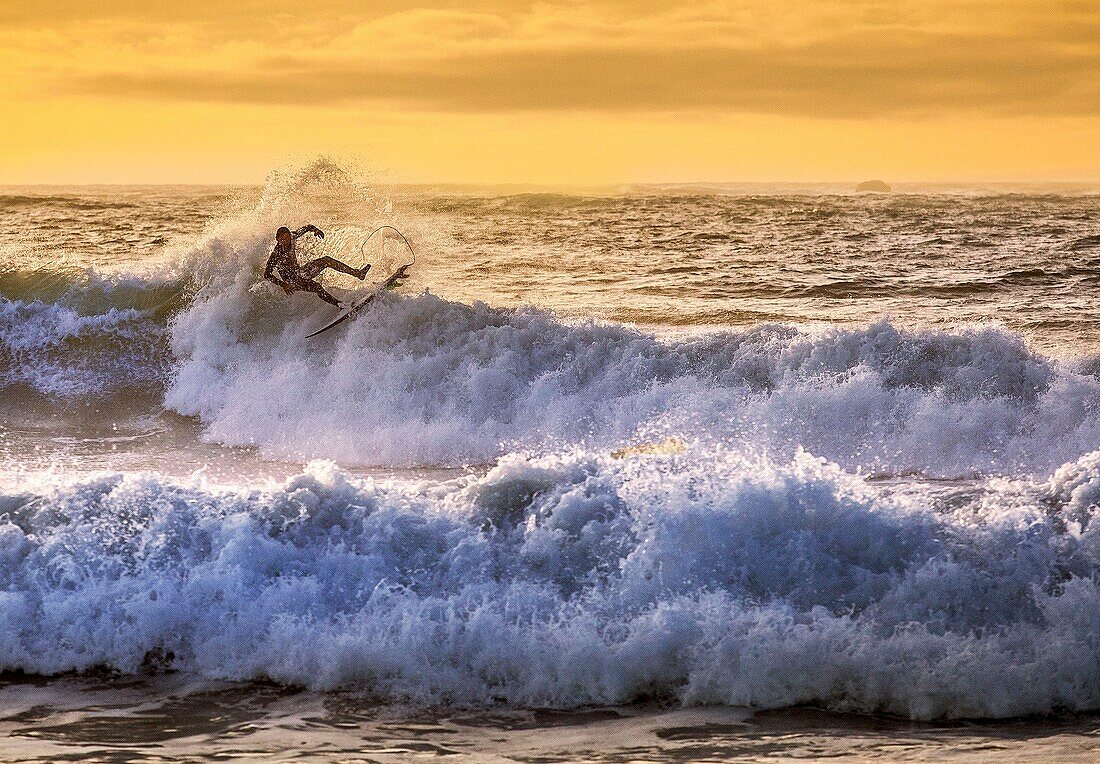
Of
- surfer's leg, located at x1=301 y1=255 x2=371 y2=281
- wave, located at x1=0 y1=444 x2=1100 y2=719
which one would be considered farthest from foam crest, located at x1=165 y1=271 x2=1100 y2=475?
wave, located at x1=0 y1=444 x2=1100 y2=719

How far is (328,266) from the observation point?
1652cm

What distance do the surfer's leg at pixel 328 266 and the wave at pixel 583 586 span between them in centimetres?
784

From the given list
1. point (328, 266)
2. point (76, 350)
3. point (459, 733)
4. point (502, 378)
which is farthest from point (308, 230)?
point (459, 733)

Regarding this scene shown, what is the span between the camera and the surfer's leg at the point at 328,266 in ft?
51.9

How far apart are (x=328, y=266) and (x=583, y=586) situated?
33.6 ft

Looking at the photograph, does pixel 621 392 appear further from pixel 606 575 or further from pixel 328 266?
pixel 606 575

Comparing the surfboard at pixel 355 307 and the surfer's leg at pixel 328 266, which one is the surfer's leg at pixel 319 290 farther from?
the surfboard at pixel 355 307

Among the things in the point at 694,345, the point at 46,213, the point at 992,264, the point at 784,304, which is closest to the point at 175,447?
the point at 694,345

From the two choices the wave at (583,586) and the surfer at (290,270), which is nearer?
the wave at (583,586)

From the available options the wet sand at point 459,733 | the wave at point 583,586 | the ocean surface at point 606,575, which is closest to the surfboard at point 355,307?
the ocean surface at point 606,575

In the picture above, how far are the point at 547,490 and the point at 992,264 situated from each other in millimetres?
23953

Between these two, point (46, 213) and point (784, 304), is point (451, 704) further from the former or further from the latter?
point (46, 213)

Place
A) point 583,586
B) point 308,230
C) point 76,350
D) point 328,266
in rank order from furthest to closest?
1. point 76,350
2. point 328,266
3. point 308,230
4. point 583,586

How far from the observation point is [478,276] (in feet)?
85.4
